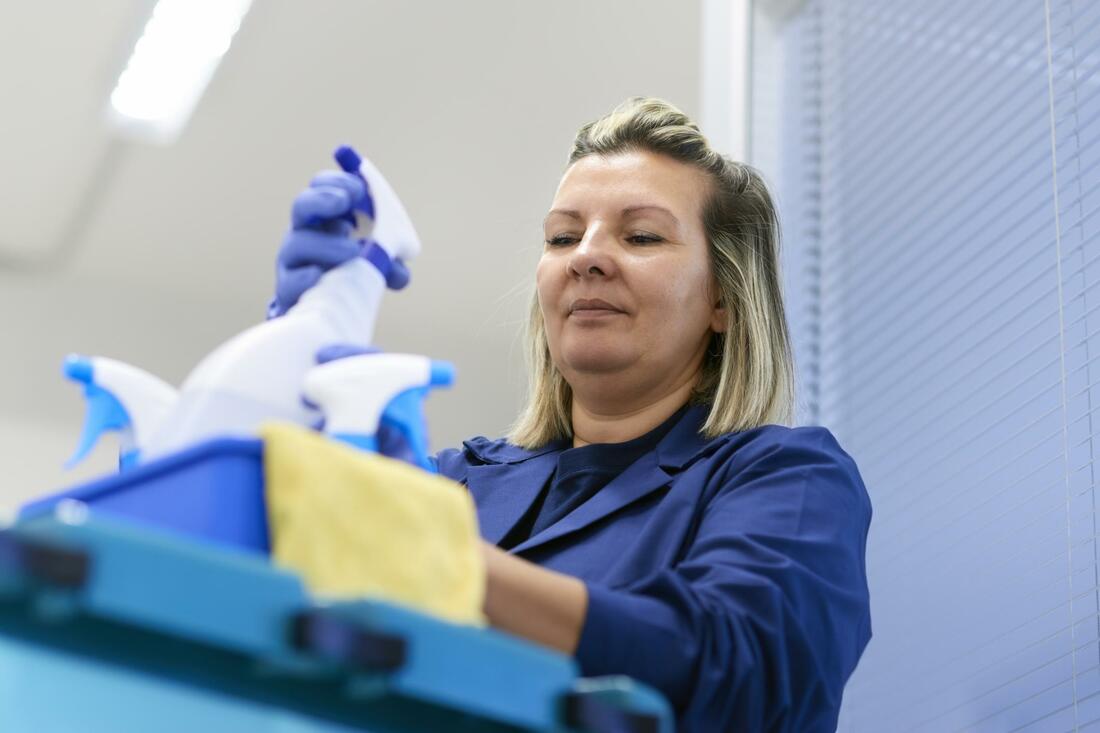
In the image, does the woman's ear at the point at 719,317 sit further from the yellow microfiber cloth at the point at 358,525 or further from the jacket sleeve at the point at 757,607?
Result: the yellow microfiber cloth at the point at 358,525

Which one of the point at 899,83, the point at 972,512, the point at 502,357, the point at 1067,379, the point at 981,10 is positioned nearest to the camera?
the point at 1067,379

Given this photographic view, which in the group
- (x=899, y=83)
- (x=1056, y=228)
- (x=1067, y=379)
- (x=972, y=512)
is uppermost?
(x=899, y=83)

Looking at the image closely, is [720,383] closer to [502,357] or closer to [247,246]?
[247,246]

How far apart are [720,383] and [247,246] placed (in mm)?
2904

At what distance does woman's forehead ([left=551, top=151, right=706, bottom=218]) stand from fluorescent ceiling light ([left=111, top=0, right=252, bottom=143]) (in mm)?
1730

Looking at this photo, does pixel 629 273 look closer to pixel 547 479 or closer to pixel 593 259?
pixel 593 259

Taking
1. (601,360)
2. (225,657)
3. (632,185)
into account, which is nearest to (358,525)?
(225,657)

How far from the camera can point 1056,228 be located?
182cm

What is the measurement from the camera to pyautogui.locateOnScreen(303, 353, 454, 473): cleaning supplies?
877 millimetres

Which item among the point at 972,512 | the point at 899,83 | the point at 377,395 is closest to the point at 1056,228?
the point at 972,512

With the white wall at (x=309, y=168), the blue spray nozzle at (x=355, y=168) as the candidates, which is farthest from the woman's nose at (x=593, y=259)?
the white wall at (x=309, y=168)

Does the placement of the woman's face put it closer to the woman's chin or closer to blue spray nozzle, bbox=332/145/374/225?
the woman's chin

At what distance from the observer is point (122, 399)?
97cm

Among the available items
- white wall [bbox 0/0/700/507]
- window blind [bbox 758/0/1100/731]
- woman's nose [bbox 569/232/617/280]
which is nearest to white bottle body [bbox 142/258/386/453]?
woman's nose [bbox 569/232/617/280]
